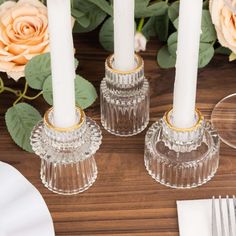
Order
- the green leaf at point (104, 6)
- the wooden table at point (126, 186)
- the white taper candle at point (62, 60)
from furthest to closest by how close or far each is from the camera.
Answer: the green leaf at point (104, 6) < the wooden table at point (126, 186) < the white taper candle at point (62, 60)

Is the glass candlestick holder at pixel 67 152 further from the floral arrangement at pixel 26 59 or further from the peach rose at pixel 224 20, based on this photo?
the peach rose at pixel 224 20

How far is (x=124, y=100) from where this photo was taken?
0.91 meters

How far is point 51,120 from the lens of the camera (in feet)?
2.70

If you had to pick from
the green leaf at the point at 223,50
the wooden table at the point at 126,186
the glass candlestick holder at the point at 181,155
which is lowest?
the wooden table at the point at 126,186

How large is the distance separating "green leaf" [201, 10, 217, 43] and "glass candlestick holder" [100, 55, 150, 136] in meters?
0.09

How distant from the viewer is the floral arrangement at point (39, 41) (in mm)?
892

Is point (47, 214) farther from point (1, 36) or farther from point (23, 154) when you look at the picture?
point (1, 36)

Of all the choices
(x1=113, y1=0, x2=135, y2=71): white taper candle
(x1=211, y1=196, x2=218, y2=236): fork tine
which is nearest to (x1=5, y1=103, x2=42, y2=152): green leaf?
(x1=113, y1=0, x2=135, y2=71): white taper candle

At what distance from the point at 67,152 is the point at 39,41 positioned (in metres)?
0.14

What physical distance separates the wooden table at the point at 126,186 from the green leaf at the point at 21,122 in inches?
0.6

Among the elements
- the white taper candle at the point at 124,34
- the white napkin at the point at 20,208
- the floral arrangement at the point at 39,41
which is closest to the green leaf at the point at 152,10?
the floral arrangement at the point at 39,41

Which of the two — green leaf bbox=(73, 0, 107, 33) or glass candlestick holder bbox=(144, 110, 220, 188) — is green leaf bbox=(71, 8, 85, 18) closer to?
green leaf bbox=(73, 0, 107, 33)

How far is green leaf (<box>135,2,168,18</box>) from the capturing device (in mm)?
958

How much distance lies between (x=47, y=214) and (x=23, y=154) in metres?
0.10
